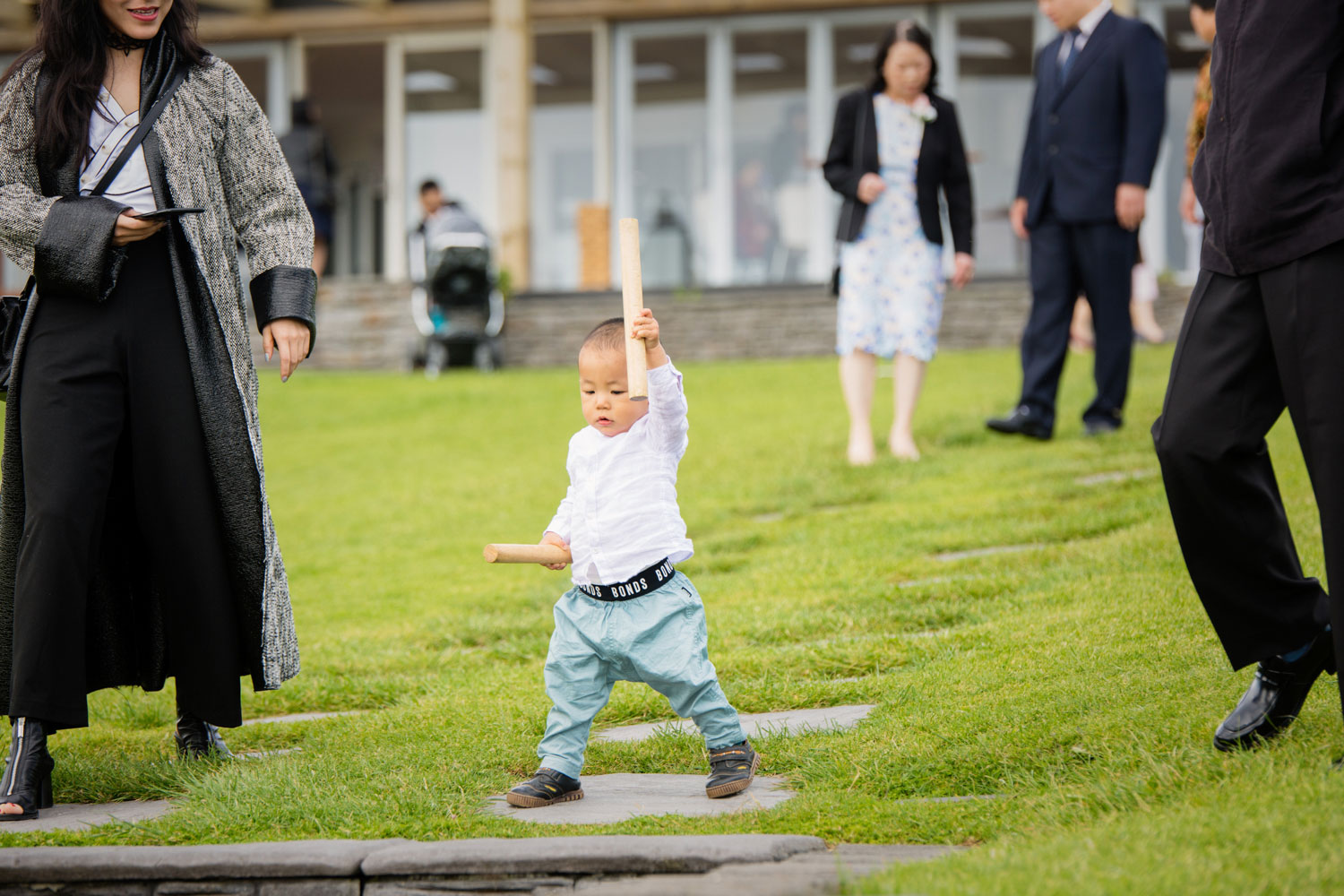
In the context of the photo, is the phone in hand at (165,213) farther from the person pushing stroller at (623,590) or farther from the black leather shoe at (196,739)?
the black leather shoe at (196,739)

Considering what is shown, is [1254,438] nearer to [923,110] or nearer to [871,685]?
[871,685]

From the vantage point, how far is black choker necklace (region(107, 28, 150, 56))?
3471 millimetres

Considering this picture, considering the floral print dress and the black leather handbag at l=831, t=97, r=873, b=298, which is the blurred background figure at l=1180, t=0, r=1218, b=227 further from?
the black leather handbag at l=831, t=97, r=873, b=298

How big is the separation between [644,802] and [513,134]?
14.6 meters

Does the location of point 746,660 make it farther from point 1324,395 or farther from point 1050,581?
point 1324,395

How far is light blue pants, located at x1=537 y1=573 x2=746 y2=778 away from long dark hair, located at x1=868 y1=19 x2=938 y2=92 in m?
4.82

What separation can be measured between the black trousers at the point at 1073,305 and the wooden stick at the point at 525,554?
4734 mm

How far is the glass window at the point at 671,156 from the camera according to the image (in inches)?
754

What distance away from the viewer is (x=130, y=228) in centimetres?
328

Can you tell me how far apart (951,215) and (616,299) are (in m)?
8.91

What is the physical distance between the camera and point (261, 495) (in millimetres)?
3510

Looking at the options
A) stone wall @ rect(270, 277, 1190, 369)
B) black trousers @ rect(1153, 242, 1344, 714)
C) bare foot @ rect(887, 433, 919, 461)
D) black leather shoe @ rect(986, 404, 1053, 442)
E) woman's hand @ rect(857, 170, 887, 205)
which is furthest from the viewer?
stone wall @ rect(270, 277, 1190, 369)

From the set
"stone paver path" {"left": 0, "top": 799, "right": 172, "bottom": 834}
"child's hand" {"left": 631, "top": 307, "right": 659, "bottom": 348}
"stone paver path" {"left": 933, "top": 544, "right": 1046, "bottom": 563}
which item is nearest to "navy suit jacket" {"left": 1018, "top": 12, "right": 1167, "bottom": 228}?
"stone paver path" {"left": 933, "top": 544, "right": 1046, "bottom": 563}

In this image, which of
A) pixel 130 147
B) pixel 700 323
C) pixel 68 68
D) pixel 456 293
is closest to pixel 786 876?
pixel 130 147
